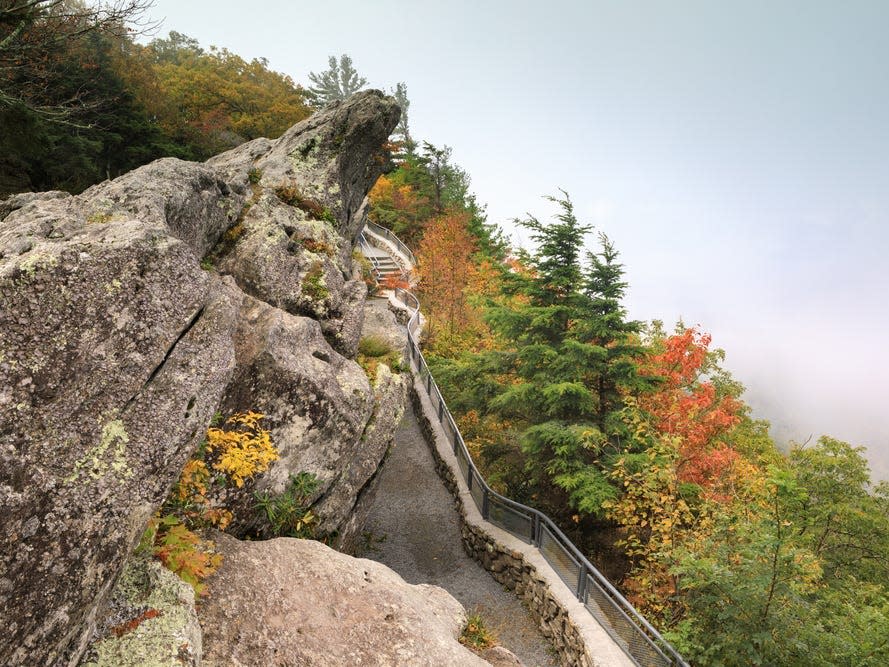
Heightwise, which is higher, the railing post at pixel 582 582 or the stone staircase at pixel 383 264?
the stone staircase at pixel 383 264

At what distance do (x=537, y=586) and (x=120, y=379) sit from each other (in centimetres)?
925

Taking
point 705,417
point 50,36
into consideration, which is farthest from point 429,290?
point 50,36

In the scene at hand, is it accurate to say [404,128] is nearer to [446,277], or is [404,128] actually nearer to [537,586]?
[446,277]

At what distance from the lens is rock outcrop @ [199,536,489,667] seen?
15.7 ft

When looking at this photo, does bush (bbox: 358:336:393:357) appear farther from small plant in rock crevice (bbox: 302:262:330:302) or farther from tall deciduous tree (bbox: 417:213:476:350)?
tall deciduous tree (bbox: 417:213:476:350)

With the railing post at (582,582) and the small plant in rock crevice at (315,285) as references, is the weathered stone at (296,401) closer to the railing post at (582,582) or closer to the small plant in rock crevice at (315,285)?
the small plant in rock crevice at (315,285)

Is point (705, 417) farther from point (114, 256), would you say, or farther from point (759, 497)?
point (114, 256)

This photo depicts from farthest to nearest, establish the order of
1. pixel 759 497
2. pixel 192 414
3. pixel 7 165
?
pixel 7 165 < pixel 759 497 < pixel 192 414

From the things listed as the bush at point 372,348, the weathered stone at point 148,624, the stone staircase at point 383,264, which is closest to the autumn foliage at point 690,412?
the bush at point 372,348

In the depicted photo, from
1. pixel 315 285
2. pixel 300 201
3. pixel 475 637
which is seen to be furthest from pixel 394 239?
pixel 475 637

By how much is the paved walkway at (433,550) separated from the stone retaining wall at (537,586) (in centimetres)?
25

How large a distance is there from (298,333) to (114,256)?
12.3 feet

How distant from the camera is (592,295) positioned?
1293 cm

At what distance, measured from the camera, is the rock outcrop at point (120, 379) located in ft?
11.3
